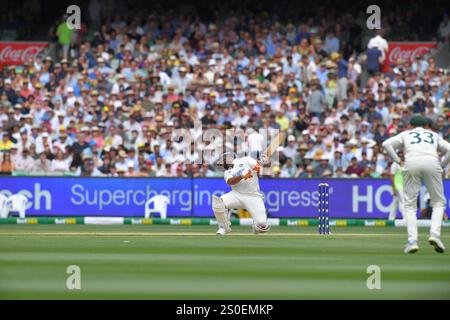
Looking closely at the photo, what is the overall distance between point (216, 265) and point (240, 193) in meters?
7.27

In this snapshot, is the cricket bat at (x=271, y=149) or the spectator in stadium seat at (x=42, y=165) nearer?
the cricket bat at (x=271, y=149)

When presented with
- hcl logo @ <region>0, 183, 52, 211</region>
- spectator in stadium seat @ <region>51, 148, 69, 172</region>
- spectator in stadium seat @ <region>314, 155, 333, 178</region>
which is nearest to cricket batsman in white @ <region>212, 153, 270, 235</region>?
spectator in stadium seat @ <region>314, 155, 333, 178</region>

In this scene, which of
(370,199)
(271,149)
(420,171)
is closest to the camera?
(420,171)

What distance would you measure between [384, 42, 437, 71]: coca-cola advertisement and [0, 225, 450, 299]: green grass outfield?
1392 cm

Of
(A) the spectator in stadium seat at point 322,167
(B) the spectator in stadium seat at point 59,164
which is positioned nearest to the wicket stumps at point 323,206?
(A) the spectator in stadium seat at point 322,167

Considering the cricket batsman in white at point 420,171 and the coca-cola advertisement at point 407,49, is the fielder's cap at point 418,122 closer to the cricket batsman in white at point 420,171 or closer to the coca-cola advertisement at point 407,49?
the cricket batsman in white at point 420,171

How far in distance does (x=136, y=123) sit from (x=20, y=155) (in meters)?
3.18

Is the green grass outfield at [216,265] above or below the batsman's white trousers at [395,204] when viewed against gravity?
below

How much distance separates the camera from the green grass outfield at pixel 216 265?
42.8 ft

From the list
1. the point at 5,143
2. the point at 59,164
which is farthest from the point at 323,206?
the point at 5,143

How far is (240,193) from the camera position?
23.2 m

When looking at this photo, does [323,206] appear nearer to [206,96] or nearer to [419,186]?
[419,186]

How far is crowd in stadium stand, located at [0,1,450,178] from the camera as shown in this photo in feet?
102
